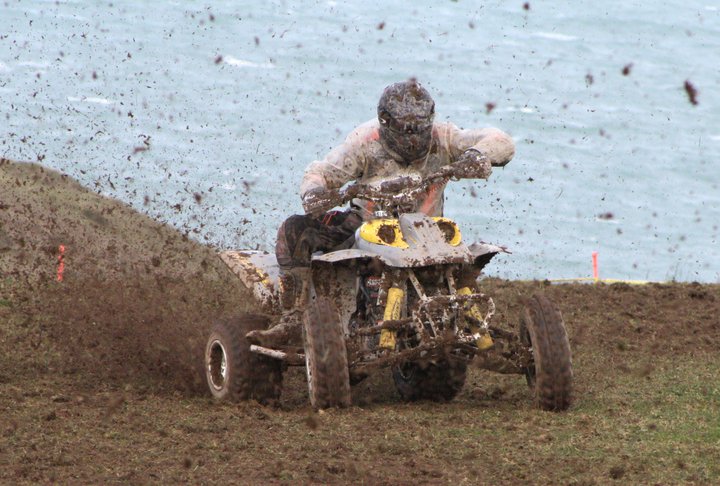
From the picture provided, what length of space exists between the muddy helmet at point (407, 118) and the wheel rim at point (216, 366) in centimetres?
204

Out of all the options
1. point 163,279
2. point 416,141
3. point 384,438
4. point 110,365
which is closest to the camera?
point 384,438

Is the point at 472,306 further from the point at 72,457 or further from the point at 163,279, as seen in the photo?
the point at 163,279

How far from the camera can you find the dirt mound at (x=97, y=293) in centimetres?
1079

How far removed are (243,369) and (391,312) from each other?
4.13 ft

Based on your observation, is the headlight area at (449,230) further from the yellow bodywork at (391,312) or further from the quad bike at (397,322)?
the yellow bodywork at (391,312)

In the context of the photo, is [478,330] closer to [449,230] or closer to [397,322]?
[397,322]

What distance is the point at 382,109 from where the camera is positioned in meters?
9.30

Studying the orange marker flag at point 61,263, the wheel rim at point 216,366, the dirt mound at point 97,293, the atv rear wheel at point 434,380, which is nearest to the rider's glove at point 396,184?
the atv rear wheel at point 434,380

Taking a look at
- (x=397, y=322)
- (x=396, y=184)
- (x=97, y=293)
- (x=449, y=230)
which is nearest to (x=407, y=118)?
Result: (x=396, y=184)

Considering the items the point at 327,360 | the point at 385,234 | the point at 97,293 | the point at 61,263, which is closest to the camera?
the point at 327,360

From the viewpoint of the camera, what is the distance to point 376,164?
9492 millimetres

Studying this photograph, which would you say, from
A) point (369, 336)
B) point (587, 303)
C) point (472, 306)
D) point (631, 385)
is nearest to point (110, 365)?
point (369, 336)

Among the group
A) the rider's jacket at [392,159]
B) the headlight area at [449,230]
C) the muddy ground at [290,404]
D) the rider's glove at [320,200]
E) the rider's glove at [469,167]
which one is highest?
the rider's jacket at [392,159]

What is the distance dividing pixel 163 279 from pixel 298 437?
582cm
